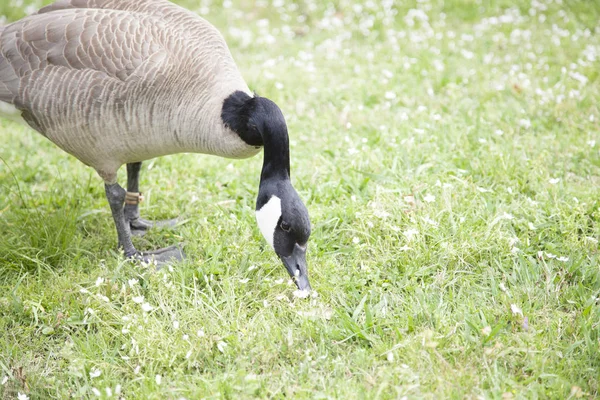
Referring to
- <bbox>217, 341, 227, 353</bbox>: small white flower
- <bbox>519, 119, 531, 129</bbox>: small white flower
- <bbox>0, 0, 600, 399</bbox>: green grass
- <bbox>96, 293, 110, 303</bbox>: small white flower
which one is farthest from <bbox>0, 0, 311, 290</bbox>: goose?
<bbox>519, 119, 531, 129</bbox>: small white flower

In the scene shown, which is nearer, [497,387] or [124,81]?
[497,387]

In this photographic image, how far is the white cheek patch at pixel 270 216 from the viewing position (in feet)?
12.0

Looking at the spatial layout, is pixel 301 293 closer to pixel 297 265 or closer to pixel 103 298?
pixel 297 265

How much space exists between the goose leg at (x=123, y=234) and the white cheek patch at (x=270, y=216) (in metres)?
0.86

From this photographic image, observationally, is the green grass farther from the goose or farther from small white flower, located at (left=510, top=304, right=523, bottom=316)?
the goose

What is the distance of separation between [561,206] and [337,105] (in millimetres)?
2978

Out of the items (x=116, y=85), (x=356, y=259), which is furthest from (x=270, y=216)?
(x=116, y=85)

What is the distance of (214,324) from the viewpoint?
3568 millimetres

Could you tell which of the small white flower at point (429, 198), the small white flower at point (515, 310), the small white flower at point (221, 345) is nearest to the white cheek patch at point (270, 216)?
the small white flower at point (221, 345)

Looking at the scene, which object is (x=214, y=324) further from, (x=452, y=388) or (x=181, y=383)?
(x=452, y=388)

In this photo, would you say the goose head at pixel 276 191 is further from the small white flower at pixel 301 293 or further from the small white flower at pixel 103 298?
the small white flower at pixel 103 298

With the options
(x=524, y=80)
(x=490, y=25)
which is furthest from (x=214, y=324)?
(x=490, y=25)

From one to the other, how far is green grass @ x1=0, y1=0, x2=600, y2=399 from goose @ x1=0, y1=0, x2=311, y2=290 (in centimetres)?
54

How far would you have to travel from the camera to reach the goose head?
3.62m
